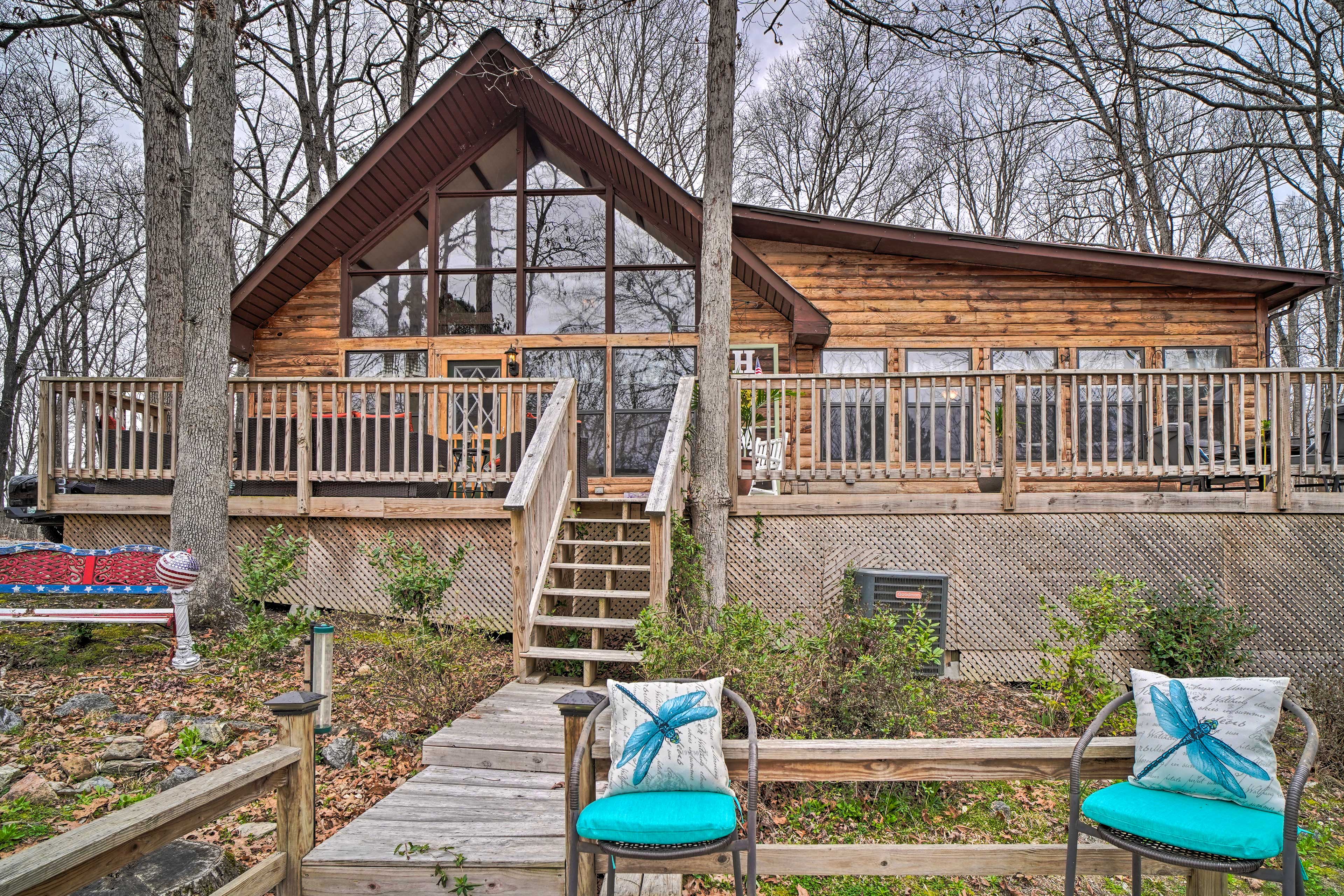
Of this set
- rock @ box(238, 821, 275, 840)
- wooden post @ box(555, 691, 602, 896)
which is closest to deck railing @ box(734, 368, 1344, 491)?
wooden post @ box(555, 691, 602, 896)

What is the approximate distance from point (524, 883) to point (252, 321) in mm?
9031

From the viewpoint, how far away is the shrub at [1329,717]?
4.96 metres

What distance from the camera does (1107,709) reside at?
2.73 metres

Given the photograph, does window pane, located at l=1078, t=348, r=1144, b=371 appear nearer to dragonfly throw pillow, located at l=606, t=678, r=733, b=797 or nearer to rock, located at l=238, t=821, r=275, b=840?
dragonfly throw pillow, located at l=606, t=678, r=733, b=797

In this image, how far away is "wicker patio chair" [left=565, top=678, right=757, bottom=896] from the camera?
2.37 m

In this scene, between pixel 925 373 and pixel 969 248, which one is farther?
pixel 969 248

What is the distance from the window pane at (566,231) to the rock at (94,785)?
7.30m

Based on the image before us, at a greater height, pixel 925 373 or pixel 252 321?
pixel 252 321

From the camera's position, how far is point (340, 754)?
425cm

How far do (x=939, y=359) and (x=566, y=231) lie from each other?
5142 millimetres

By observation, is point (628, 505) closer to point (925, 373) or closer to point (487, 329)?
point (925, 373)

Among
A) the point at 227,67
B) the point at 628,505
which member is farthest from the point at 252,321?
the point at 628,505

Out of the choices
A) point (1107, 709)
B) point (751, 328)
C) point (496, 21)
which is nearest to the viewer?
point (1107, 709)

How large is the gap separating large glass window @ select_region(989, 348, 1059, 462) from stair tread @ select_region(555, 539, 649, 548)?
10.7 feet
